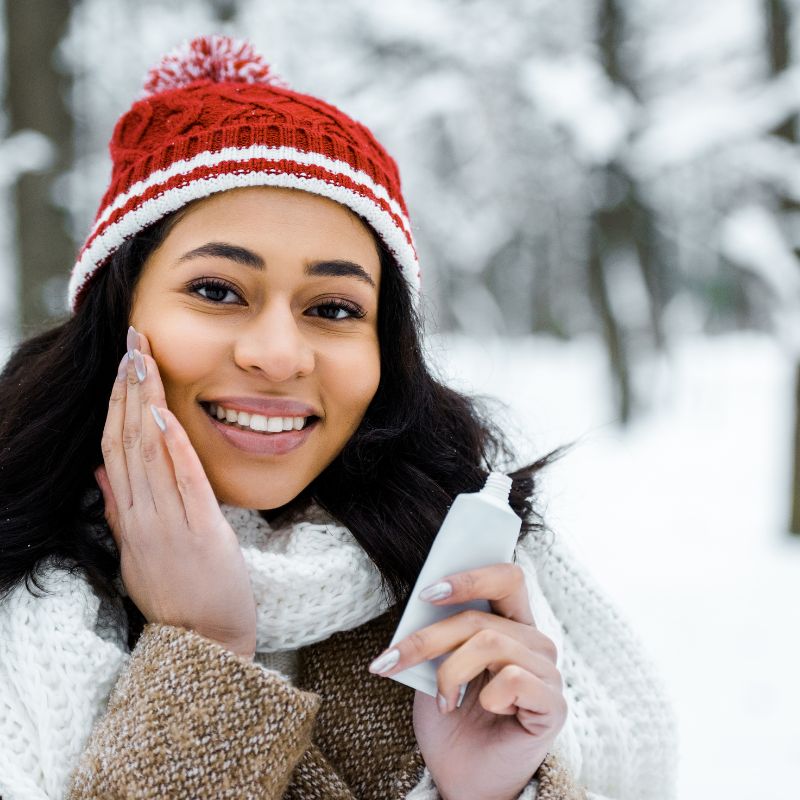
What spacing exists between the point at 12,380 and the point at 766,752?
2.98 metres

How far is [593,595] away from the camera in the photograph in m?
1.91

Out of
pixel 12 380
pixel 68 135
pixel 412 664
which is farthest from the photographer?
pixel 68 135

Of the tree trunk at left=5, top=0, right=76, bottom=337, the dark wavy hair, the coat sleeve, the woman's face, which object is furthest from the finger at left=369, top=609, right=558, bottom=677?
the tree trunk at left=5, top=0, right=76, bottom=337

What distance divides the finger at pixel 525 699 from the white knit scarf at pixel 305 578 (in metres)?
0.36

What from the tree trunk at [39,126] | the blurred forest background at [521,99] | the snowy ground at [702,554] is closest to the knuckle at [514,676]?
the snowy ground at [702,554]

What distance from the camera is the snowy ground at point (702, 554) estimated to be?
9.96 feet

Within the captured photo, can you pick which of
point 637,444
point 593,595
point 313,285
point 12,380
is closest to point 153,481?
point 313,285

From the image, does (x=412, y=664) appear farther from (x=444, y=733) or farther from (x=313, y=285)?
(x=313, y=285)

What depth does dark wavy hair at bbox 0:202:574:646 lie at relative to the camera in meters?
1.56

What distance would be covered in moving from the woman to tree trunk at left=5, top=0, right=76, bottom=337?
2.73 m

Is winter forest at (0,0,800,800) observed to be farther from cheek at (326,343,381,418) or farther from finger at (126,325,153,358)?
finger at (126,325,153,358)

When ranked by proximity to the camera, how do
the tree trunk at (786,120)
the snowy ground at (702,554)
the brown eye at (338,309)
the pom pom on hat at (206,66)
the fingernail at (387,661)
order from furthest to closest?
1. the tree trunk at (786,120)
2. the snowy ground at (702,554)
3. the pom pom on hat at (206,66)
4. the brown eye at (338,309)
5. the fingernail at (387,661)

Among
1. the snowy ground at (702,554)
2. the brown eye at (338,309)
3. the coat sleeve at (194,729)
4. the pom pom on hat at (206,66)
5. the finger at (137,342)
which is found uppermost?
the pom pom on hat at (206,66)

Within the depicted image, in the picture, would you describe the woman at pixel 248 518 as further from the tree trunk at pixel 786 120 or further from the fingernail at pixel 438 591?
the tree trunk at pixel 786 120
